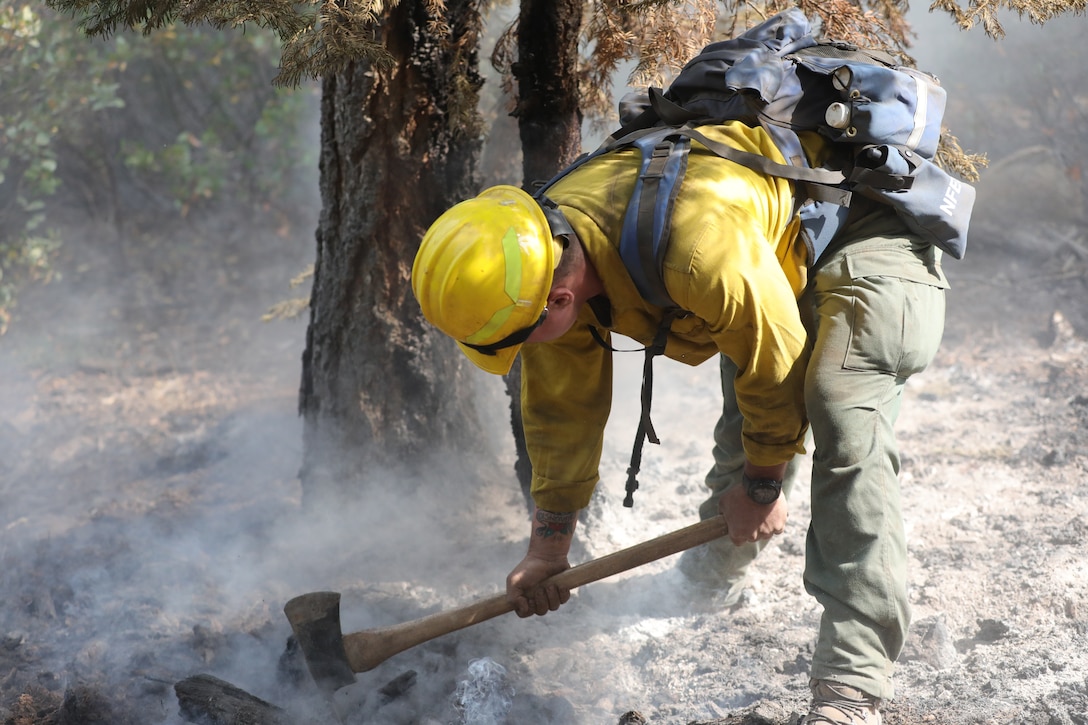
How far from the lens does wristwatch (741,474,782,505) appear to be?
247cm

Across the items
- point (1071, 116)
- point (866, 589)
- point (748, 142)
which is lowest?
point (866, 589)

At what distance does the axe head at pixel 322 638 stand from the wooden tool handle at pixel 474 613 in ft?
0.10

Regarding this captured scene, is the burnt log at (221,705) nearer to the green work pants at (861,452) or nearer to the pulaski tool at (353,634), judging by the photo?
the pulaski tool at (353,634)

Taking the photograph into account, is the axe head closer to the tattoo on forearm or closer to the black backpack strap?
the tattoo on forearm

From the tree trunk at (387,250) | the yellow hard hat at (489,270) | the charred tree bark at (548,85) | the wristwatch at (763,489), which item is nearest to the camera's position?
the yellow hard hat at (489,270)

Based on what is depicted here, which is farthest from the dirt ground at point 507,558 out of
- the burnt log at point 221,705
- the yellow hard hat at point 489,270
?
the yellow hard hat at point 489,270

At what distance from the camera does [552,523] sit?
106 inches

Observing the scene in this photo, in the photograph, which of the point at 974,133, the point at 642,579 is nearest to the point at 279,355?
the point at 642,579

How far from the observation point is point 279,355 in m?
→ 6.27

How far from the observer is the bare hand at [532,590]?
266cm

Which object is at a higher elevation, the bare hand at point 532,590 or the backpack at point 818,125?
the backpack at point 818,125

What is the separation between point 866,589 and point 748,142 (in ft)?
4.11

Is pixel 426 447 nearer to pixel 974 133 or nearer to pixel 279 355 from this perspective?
pixel 279 355

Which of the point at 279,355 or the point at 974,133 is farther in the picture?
the point at 974,133
